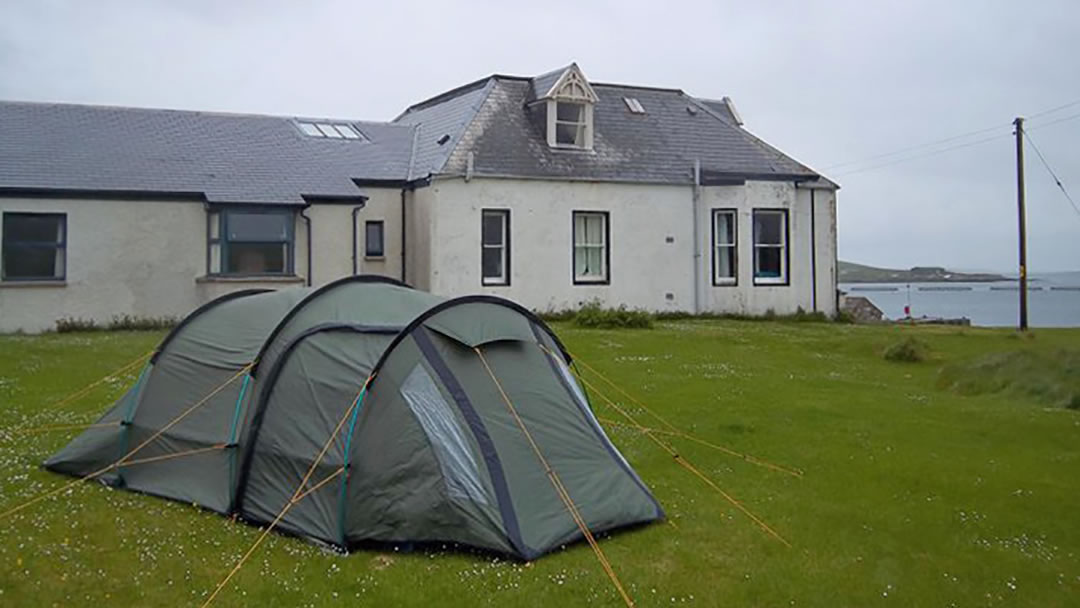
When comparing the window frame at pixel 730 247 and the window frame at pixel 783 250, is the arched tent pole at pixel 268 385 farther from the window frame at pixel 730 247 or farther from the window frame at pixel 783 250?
the window frame at pixel 783 250

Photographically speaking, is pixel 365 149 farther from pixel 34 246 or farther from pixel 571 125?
pixel 34 246

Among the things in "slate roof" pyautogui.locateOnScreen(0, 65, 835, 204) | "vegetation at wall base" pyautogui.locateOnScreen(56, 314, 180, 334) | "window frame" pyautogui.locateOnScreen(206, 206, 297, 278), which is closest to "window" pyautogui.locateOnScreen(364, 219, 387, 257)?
"slate roof" pyautogui.locateOnScreen(0, 65, 835, 204)

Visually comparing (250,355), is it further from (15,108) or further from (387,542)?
(15,108)

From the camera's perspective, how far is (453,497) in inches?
321

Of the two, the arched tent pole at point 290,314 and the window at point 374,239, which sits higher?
the window at point 374,239

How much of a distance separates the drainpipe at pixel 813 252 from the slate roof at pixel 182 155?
38.3 feet

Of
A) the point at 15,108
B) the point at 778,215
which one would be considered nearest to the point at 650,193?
the point at 778,215

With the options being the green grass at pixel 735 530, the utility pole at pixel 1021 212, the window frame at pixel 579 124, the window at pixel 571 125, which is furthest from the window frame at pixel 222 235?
the utility pole at pixel 1021 212

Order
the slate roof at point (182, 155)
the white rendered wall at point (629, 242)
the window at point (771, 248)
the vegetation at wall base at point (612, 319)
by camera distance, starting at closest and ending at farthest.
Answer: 1. the slate roof at point (182, 155)
2. the vegetation at wall base at point (612, 319)
3. the white rendered wall at point (629, 242)
4. the window at point (771, 248)

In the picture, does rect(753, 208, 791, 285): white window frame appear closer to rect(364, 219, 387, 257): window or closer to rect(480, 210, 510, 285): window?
rect(480, 210, 510, 285): window

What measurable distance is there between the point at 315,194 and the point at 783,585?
1884cm

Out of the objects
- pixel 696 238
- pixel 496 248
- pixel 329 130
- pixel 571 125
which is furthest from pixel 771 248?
pixel 329 130

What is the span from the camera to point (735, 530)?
8938mm

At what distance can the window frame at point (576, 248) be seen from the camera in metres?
26.4
